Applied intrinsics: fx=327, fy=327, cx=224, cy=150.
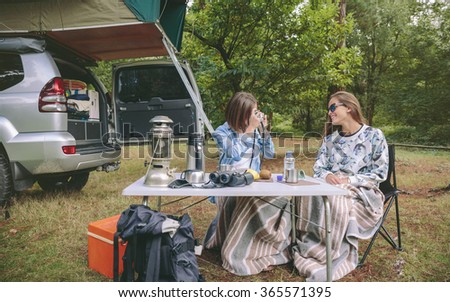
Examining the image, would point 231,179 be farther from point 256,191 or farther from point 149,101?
point 149,101

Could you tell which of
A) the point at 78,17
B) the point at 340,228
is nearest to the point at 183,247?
the point at 340,228

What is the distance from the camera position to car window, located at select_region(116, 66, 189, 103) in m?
4.47

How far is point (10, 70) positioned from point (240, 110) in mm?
2307

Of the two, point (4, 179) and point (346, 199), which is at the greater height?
point (346, 199)

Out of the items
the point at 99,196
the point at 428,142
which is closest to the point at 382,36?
the point at 428,142

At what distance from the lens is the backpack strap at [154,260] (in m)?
1.54

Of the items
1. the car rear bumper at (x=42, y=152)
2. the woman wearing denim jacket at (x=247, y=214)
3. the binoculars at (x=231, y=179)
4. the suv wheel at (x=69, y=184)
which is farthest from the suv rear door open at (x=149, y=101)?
the binoculars at (x=231, y=179)

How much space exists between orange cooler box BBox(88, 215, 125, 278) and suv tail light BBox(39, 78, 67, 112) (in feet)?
4.79

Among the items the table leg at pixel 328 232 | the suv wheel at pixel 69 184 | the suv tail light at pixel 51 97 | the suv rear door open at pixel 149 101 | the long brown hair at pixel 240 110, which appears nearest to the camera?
the table leg at pixel 328 232

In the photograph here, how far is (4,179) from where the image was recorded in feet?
10.1

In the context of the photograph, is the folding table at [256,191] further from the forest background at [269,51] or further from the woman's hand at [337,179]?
the forest background at [269,51]

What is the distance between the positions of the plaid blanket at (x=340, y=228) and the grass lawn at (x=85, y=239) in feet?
0.31

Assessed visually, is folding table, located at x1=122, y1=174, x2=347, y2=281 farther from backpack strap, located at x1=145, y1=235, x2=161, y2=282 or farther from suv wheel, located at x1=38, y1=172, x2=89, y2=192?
suv wheel, located at x1=38, y1=172, x2=89, y2=192

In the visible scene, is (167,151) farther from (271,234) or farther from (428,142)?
(428,142)
